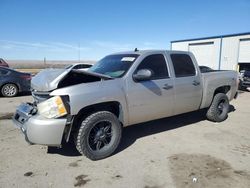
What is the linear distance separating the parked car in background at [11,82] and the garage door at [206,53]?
18.0 m

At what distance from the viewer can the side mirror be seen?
471 centimetres

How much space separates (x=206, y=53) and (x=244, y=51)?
174 inches

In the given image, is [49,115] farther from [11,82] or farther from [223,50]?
[223,50]

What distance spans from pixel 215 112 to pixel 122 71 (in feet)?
10.7

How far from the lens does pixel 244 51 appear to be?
20891 millimetres

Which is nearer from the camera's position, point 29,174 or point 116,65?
point 29,174

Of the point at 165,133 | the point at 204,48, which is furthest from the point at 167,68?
the point at 204,48

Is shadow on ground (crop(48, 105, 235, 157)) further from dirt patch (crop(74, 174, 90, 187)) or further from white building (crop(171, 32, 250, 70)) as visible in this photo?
white building (crop(171, 32, 250, 70))

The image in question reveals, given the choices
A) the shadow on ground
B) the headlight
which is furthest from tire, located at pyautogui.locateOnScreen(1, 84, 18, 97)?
the headlight

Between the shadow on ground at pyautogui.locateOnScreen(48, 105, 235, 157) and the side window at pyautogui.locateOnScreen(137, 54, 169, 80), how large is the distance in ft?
4.65

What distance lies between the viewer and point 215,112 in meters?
6.80

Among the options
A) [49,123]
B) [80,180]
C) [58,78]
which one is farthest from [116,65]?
[80,180]

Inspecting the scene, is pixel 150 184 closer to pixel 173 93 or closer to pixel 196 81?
pixel 173 93

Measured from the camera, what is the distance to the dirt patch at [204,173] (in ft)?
11.8
